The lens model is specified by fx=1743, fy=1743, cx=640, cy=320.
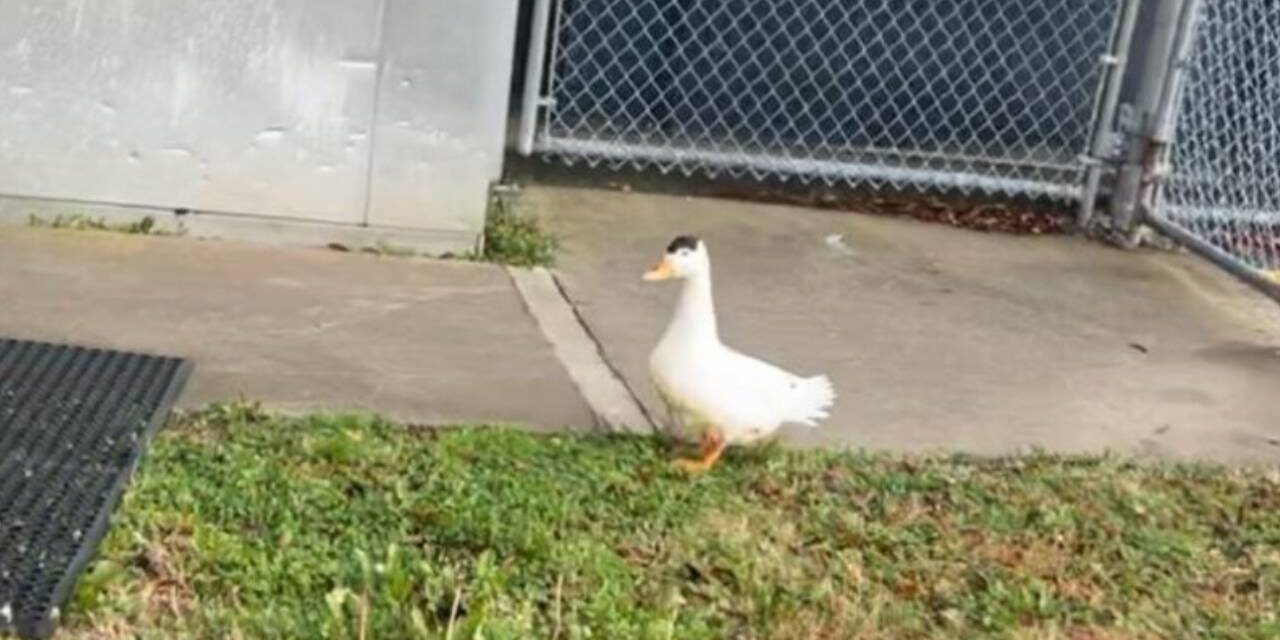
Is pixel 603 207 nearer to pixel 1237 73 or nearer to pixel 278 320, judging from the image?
pixel 278 320

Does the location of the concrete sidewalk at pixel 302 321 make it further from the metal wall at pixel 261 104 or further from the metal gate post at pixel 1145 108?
the metal gate post at pixel 1145 108

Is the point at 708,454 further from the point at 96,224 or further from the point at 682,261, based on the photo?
the point at 96,224

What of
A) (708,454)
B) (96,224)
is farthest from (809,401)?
A: (96,224)

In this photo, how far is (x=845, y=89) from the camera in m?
5.39

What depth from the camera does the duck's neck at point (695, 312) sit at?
2.91 meters

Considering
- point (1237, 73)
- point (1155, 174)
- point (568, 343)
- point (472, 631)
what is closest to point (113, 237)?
point (568, 343)

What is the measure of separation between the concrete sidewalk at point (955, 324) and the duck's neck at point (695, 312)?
1.37 feet

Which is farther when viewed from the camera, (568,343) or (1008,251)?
(1008,251)

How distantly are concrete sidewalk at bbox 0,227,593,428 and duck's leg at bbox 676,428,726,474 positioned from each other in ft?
0.99

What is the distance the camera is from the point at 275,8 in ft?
13.7

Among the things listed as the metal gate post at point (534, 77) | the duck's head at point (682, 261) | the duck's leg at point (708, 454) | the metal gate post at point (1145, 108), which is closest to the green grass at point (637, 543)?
the duck's leg at point (708, 454)

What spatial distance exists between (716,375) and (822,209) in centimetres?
243

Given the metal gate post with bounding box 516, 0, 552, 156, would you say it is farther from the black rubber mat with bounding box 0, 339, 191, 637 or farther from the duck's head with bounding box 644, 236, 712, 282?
the duck's head with bounding box 644, 236, 712, 282

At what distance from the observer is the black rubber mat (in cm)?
227
